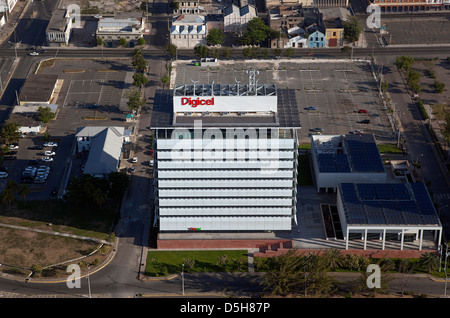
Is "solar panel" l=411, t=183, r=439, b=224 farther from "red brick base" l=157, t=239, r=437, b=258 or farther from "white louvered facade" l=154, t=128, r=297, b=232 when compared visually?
"white louvered facade" l=154, t=128, r=297, b=232

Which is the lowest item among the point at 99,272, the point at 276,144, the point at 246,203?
the point at 99,272

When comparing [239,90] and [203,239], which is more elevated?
[239,90]

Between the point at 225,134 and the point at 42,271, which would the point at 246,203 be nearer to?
the point at 225,134

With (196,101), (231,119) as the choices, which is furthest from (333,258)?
(196,101)

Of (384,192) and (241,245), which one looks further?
(384,192)

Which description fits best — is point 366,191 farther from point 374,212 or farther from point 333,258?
point 333,258

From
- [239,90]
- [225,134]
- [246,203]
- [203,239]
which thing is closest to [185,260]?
[203,239]

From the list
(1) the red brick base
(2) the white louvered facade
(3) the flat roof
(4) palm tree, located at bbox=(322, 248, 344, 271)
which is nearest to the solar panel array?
(1) the red brick base
